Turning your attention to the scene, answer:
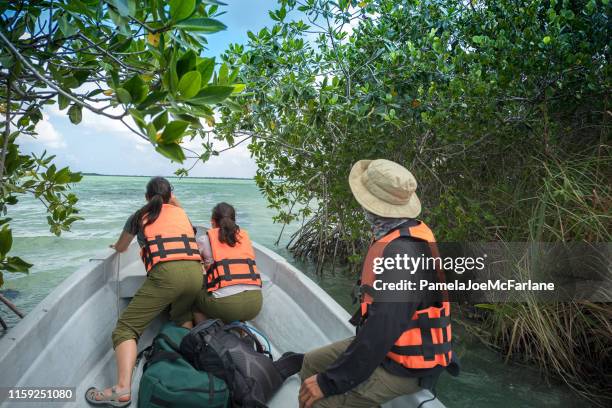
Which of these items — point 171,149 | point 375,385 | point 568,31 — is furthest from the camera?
point 568,31

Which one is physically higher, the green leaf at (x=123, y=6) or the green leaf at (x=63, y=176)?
the green leaf at (x=123, y=6)

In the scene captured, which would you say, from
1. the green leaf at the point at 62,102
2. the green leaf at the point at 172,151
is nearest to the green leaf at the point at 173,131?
the green leaf at the point at 172,151

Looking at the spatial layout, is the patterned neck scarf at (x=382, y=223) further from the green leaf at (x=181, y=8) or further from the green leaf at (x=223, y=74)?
the green leaf at (x=181, y=8)

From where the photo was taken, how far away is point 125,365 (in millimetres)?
2066

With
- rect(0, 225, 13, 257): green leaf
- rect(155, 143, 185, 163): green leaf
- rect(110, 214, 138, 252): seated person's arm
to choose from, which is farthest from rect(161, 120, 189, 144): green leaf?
rect(110, 214, 138, 252): seated person's arm

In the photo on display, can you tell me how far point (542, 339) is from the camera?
3068mm

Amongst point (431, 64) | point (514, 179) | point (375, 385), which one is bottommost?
point (375, 385)

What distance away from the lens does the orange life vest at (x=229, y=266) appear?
8.53ft

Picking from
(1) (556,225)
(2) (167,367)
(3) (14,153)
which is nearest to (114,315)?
(2) (167,367)

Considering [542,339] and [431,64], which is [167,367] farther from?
[431,64]

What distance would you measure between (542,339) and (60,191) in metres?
3.53

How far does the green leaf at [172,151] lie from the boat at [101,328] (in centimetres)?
124

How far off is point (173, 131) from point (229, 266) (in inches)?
67.8

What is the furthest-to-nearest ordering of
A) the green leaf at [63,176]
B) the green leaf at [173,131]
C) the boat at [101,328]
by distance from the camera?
the green leaf at [63,176] < the boat at [101,328] < the green leaf at [173,131]
